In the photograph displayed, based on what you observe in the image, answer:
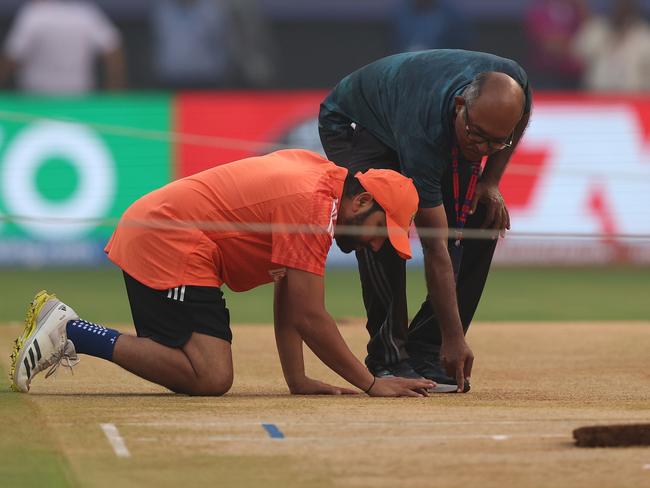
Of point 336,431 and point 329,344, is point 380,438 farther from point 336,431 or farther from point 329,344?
point 329,344

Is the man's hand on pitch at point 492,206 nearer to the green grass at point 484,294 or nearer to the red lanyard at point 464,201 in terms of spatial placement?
the red lanyard at point 464,201

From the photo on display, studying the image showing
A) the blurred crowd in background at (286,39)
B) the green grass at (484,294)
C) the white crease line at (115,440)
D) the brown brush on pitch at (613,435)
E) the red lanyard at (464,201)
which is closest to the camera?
the white crease line at (115,440)

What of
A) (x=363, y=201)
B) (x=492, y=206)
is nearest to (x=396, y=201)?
→ (x=363, y=201)

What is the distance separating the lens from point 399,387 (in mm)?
7164

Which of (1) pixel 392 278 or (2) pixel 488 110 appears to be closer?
(2) pixel 488 110

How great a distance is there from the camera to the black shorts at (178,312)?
715 centimetres

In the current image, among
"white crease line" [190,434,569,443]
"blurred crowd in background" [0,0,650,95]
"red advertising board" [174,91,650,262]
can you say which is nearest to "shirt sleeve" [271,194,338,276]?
"white crease line" [190,434,569,443]

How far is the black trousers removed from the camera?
7562 mm

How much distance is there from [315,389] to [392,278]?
76 cm

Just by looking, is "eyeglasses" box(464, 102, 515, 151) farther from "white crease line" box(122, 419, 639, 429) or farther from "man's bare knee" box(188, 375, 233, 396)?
"man's bare knee" box(188, 375, 233, 396)

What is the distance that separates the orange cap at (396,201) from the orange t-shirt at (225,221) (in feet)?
0.66

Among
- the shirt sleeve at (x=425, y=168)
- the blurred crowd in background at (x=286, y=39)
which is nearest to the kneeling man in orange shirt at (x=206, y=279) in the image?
the shirt sleeve at (x=425, y=168)

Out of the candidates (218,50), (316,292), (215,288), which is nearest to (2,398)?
(215,288)

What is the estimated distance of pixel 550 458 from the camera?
5.57 metres
